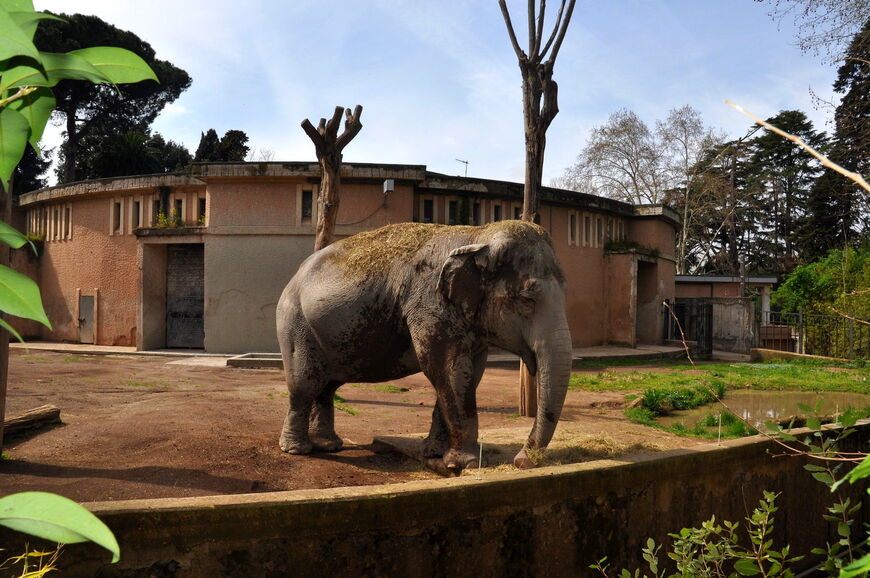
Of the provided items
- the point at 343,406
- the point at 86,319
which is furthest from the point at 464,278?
the point at 86,319

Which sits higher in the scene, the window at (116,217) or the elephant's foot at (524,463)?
the window at (116,217)

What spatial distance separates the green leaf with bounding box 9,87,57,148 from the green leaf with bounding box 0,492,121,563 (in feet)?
1.70

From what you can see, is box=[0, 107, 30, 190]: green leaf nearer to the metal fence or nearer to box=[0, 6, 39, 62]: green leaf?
box=[0, 6, 39, 62]: green leaf

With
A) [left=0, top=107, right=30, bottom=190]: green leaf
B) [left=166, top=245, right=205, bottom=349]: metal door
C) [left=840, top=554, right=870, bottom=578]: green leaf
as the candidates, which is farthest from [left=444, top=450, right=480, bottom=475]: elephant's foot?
[left=166, top=245, right=205, bottom=349]: metal door

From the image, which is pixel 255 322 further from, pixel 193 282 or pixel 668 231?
pixel 668 231

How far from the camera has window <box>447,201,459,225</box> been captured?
1877 cm

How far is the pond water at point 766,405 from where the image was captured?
347 inches

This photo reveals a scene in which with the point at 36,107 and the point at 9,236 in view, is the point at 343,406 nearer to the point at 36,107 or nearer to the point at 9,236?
the point at 36,107

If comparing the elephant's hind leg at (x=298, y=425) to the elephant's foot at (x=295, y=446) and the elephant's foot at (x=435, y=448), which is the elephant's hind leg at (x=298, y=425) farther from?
the elephant's foot at (x=435, y=448)

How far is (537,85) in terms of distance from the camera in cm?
1009

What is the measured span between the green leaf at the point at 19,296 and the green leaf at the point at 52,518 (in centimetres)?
20

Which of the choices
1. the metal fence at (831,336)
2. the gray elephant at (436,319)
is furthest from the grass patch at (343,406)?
the metal fence at (831,336)

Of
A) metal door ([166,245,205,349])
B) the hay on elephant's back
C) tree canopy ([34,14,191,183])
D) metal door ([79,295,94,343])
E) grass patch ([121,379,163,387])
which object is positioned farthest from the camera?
tree canopy ([34,14,191,183])

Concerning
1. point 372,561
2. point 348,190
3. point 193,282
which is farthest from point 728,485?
point 193,282
